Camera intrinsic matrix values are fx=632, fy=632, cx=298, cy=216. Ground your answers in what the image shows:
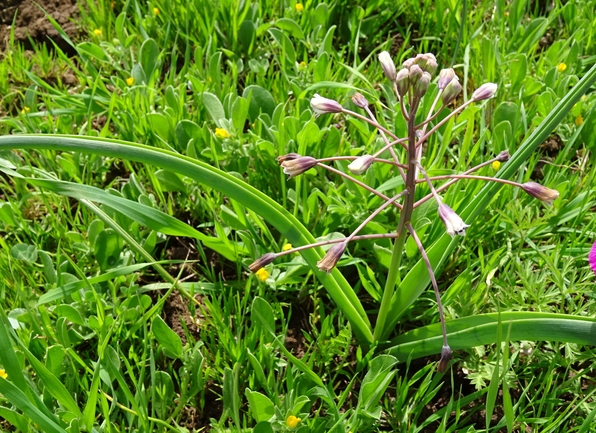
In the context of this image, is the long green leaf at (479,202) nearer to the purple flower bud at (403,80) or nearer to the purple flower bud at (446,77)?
the purple flower bud at (446,77)

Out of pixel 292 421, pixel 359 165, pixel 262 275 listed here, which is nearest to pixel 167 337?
pixel 262 275

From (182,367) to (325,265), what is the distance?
25.5 inches

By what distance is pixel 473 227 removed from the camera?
1.95m

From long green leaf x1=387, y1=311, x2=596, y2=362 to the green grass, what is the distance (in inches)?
0.6

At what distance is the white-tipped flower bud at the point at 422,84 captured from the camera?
1293 millimetres

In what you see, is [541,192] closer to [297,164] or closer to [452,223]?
[452,223]

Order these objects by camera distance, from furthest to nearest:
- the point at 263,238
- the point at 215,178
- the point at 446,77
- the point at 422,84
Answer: the point at 263,238 < the point at 215,178 < the point at 446,77 < the point at 422,84

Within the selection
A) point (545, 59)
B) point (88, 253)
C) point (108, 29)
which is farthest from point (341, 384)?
point (108, 29)

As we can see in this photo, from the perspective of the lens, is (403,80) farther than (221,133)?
No

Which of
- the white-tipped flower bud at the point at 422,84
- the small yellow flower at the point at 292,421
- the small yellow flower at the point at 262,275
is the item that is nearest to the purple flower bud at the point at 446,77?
the white-tipped flower bud at the point at 422,84

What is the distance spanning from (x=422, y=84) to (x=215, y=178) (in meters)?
0.54

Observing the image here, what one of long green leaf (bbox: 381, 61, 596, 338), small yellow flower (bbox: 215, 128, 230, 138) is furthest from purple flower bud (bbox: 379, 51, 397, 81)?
small yellow flower (bbox: 215, 128, 230, 138)

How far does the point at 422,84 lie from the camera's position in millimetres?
1301

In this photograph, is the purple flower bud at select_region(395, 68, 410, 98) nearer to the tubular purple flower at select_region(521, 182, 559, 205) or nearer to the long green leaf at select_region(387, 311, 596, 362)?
the tubular purple flower at select_region(521, 182, 559, 205)
